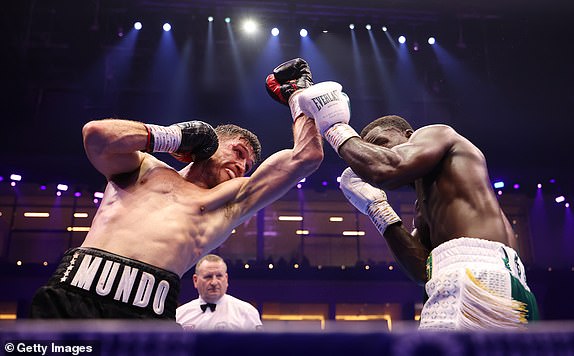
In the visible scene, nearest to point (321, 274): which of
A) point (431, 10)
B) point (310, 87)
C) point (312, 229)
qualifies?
point (312, 229)

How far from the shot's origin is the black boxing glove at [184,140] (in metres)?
2.32

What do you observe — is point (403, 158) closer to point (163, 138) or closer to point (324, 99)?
point (324, 99)

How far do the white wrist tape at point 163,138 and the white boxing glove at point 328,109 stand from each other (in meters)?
0.69

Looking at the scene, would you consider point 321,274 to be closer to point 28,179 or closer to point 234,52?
point 234,52

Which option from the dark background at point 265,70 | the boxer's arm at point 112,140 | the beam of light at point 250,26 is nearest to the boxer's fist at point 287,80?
the boxer's arm at point 112,140

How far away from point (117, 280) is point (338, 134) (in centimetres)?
120

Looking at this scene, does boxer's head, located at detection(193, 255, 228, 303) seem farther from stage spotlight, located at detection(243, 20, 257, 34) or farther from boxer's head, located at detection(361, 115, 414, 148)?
stage spotlight, located at detection(243, 20, 257, 34)

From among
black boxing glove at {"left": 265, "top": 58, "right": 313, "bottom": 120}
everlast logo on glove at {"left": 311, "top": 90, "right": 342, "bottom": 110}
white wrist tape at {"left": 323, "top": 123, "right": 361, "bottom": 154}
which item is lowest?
white wrist tape at {"left": 323, "top": 123, "right": 361, "bottom": 154}

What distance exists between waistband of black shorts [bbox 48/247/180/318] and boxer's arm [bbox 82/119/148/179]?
1.43ft

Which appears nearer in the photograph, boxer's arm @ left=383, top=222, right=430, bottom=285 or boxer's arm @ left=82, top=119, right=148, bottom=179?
boxer's arm @ left=82, top=119, right=148, bottom=179

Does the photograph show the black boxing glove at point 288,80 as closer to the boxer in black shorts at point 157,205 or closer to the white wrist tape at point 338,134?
the boxer in black shorts at point 157,205

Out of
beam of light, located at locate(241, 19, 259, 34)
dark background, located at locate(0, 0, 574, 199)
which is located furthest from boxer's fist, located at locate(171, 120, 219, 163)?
beam of light, located at locate(241, 19, 259, 34)

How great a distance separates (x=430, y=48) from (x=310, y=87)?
25.4 feet

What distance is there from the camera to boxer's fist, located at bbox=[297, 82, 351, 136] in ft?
8.45
